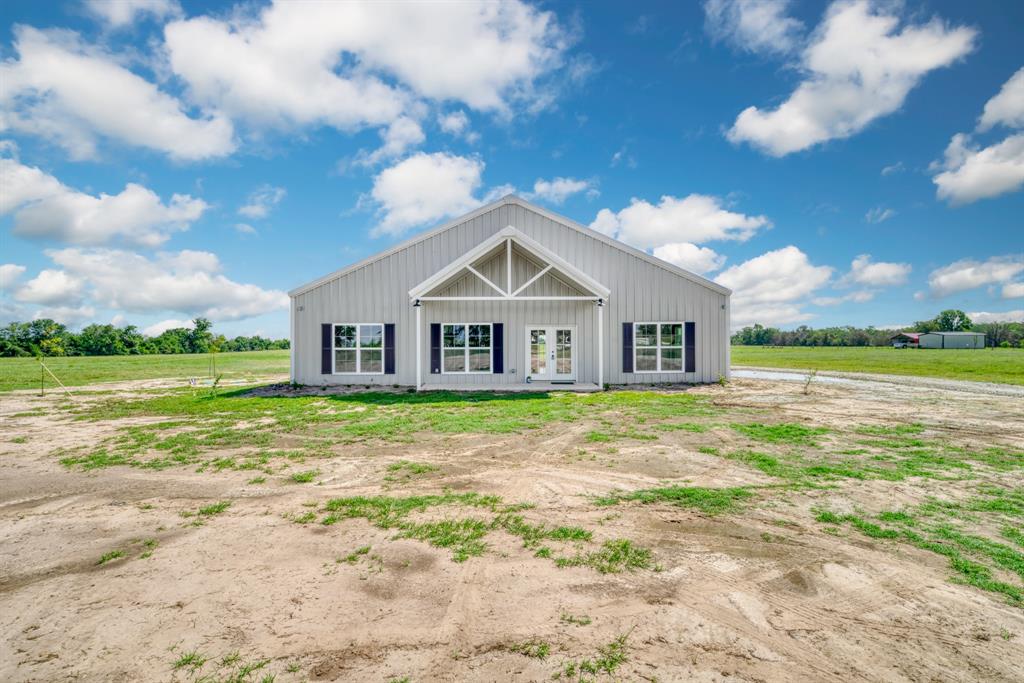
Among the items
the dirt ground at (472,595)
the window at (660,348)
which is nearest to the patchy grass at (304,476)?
the dirt ground at (472,595)

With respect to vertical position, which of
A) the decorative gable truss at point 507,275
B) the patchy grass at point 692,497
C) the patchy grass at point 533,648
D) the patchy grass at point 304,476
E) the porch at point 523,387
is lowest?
the patchy grass at point 533,648

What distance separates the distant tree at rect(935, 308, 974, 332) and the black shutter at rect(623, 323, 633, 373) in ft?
339

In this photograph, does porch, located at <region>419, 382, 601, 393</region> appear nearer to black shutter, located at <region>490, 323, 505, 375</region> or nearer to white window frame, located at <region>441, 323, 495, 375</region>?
white window frame, located at <region>441, 323, 495, 375</region>

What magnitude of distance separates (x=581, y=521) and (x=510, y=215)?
1489 cm

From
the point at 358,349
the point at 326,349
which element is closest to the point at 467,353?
the point at 358,349

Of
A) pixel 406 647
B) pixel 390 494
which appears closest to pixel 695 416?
pixel 390 494

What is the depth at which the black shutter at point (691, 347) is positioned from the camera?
1719cm

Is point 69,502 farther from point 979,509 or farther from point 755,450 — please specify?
point 979,509

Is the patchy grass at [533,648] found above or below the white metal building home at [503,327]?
below

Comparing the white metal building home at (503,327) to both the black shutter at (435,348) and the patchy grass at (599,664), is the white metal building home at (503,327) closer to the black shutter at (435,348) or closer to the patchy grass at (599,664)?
the black shutter at (435,348)

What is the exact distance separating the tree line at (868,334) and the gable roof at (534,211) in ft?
236

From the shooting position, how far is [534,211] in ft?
58.6

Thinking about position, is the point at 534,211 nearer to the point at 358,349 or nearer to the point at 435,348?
the point at 435,348

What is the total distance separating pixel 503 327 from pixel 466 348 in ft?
5.24
